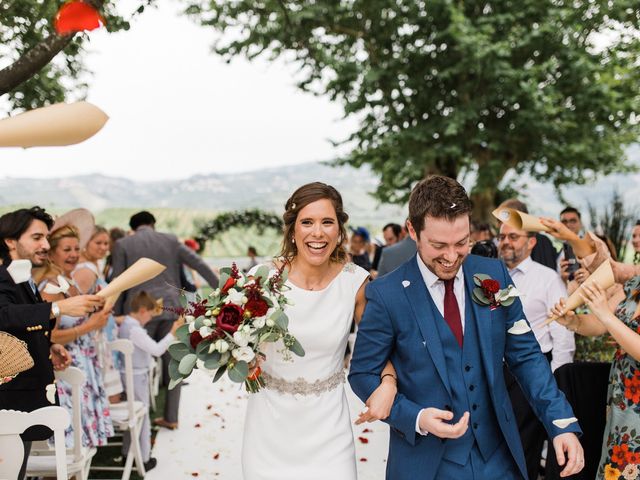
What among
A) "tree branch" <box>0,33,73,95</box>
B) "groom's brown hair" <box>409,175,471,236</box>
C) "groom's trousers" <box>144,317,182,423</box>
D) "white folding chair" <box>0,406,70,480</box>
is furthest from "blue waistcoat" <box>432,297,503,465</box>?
"groom's trousers" <box>144,317,182,423</box>

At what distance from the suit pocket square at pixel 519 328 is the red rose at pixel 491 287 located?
0.17 meters

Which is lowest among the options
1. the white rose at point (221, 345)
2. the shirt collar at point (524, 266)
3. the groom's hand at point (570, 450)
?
the groom's hand at point (570, 450)

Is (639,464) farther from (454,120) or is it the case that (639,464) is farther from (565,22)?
(565,22)

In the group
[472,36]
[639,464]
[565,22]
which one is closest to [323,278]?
[639,464]

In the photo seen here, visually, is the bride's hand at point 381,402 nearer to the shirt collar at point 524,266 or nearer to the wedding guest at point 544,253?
the shirt collar at point 524,266

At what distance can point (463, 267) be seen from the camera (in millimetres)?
2365

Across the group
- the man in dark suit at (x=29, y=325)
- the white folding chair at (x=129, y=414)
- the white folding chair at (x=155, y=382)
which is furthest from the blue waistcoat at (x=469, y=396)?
the white folding chair at (x=155, y=382)

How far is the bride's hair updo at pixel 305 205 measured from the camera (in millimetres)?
2895

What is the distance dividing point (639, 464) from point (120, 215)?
11.0m

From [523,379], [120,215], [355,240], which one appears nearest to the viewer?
[523,379]

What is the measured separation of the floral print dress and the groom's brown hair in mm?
1230

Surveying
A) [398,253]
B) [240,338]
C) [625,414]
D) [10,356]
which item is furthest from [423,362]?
[398,253]

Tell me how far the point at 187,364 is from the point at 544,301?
2688 mm

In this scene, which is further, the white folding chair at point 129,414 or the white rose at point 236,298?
the white folding chair at point 129,414
